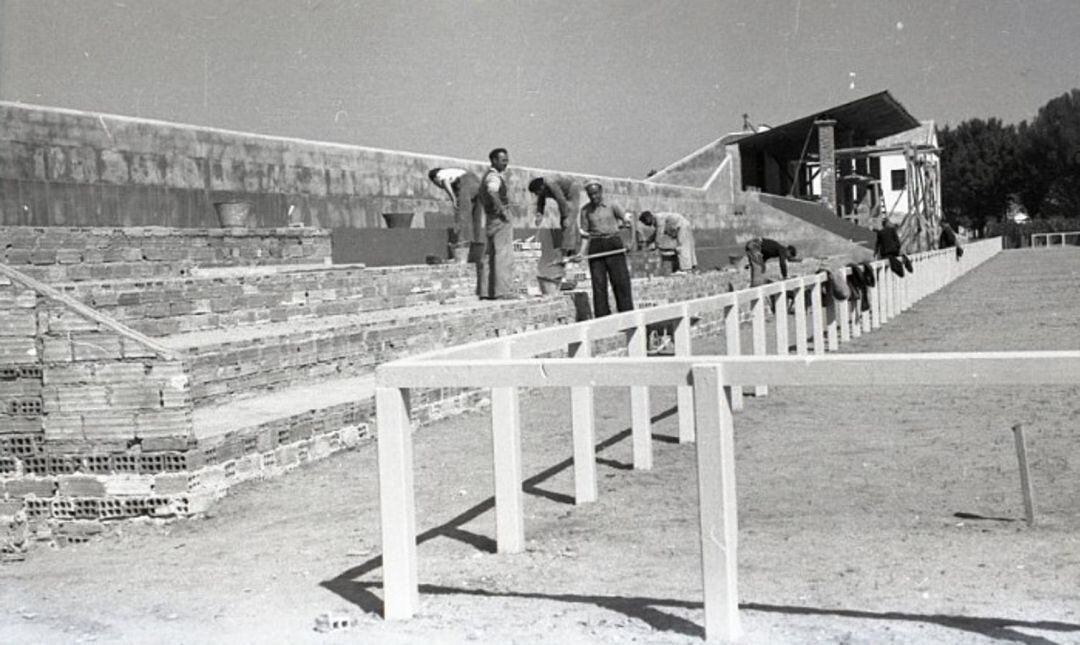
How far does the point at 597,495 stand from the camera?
22.3 ft

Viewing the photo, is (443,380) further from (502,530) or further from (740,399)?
(740,399)

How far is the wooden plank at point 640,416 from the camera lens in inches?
289

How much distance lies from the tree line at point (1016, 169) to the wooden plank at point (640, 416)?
284ft

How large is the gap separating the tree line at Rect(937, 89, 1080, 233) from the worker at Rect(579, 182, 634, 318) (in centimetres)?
8082

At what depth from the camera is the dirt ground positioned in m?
4.45

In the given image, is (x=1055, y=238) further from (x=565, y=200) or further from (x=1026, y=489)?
(x=1026, y=489)

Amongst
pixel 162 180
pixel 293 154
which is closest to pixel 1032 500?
pixel 162 180

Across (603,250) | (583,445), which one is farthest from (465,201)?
(583,445)

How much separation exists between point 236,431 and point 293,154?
1270cm

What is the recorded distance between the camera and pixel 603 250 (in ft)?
45.4

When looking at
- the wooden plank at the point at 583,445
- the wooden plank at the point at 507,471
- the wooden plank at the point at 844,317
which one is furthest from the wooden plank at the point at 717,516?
the wooden plank at the point at 844,317

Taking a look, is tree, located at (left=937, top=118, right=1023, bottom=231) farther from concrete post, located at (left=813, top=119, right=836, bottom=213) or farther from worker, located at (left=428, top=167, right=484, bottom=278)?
worker, located at (left=428, top=167, right=484, bottom=278)

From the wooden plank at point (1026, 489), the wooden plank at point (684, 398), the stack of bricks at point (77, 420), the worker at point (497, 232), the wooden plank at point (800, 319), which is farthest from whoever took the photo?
the worker at point (497, 232)

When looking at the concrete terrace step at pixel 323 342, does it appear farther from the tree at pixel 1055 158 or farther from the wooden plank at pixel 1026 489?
the tree at pixel 1055 158
